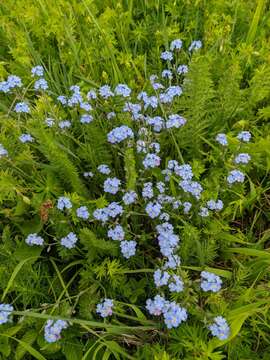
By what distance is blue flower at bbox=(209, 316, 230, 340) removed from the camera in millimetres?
1745

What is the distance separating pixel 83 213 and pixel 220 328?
76 cm

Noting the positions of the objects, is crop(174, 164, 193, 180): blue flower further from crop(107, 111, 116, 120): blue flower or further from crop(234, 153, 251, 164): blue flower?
crop(107, 111, 116, 120): blue flower

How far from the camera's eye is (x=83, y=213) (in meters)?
2.07

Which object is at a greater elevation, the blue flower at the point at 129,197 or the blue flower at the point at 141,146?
the blue flower at the point at 141,146

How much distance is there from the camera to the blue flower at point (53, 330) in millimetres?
1845

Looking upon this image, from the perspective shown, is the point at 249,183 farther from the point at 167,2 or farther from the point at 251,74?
the point at 167,2

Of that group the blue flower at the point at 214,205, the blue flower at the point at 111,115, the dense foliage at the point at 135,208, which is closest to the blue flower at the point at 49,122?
the dense foliage at the point at 135,208

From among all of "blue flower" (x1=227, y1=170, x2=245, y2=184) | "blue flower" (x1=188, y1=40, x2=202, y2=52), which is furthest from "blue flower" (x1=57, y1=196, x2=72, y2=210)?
"blue flower" (x1=188, y1=40, x2=202, y2=52)

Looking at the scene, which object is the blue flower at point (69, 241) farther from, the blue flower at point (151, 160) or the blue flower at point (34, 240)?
the blue flower at point (151, 160)

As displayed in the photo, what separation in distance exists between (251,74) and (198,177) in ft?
2.96

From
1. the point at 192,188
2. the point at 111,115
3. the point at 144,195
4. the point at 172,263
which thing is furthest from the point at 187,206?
the point at 111,115

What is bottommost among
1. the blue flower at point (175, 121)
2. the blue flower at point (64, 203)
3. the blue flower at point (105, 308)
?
the blue flower at point (105, 308)

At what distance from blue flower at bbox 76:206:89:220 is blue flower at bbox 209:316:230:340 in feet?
2.31

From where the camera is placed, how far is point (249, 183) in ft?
8.30
